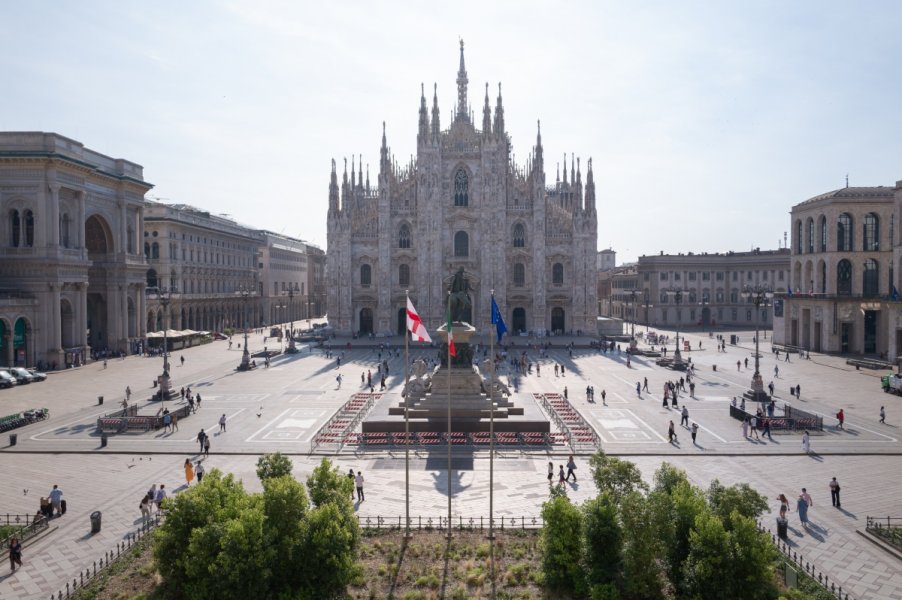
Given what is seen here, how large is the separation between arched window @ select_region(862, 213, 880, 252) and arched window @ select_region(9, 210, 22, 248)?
7703 centimetres

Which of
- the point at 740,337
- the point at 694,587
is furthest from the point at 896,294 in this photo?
the point at 694,587

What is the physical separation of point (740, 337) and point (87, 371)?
7468 centimetres

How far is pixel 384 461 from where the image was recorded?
2656 centimetres

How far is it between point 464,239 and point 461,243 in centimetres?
62

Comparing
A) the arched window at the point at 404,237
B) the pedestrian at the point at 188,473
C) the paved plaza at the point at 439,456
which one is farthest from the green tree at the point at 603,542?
the arched window at the point at 404,237

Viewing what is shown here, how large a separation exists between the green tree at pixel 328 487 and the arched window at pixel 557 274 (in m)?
67.7

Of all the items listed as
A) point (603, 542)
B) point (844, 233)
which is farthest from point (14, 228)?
point (844, 233)

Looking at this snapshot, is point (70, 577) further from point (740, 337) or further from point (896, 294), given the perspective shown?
point (740, 337)

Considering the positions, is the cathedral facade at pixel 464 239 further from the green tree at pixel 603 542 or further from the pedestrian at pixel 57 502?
the green tree at pixel 603 542

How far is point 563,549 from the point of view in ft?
48.8

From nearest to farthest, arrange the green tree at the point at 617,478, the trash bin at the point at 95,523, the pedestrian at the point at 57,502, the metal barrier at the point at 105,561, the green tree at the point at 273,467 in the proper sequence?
the metal barrier at the point at 105,561
the green tree at the point at 617,478
the green tree at the point at 273,467
the trash bin at the point at 95,523
the pedestrian at the point at 57,502

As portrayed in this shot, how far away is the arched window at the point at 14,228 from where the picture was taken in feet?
177

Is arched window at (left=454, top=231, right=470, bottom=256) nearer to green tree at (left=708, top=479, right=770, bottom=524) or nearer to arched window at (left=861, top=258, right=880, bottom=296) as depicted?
arched window at (left=861, top=258, right=880, bottom=296)

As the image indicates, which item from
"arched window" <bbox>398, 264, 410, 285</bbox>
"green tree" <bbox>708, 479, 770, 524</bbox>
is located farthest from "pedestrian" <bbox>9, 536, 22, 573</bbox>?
"arched window" <bbox>398, 264, 410, 285</bbox>
